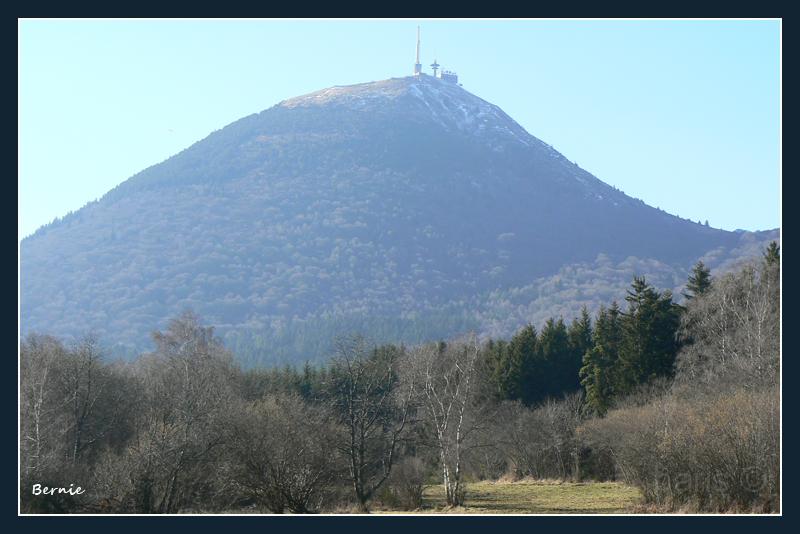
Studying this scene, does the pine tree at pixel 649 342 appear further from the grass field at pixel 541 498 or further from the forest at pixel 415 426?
the grass field at pixel 541 498

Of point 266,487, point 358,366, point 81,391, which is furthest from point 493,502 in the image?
point 81,391

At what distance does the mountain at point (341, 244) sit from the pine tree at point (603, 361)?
191 ft

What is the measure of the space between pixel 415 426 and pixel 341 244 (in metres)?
123

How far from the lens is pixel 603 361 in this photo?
44469mm

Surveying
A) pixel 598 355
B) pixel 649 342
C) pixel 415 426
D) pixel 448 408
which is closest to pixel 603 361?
pixel 598 355

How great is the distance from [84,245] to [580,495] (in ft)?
452

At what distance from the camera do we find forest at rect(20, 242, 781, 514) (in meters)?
23.1

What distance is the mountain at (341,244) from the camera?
13275 cm

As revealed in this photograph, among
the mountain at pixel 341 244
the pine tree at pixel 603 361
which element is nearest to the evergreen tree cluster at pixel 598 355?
the pine tree at pixel 603 361

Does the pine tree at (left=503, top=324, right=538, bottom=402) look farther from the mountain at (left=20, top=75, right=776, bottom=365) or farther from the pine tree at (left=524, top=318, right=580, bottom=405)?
the mountain at (left=20, top=75, right=776, bottom=365)

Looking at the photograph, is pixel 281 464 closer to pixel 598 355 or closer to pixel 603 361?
pixel 603 361

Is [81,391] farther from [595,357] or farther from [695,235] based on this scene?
[695,235]

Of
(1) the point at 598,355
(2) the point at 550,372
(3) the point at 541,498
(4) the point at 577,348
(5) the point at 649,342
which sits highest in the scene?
(5) the point at 649,342

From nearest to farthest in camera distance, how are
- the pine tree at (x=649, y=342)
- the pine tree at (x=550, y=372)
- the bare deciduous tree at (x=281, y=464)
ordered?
the bare deciduous tree at (x=281, y=464) → the pine tree at (x=649, y=342) → the pine tree at (x=550, y=372)
